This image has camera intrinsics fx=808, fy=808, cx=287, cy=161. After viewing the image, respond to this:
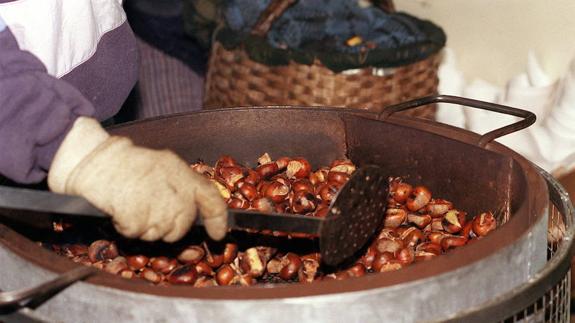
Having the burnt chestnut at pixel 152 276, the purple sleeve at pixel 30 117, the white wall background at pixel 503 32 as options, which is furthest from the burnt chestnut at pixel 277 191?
the white wall background at pixel 503 32

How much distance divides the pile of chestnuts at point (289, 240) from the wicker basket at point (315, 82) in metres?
1.01

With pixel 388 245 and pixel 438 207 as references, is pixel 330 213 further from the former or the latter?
pixel 438 207

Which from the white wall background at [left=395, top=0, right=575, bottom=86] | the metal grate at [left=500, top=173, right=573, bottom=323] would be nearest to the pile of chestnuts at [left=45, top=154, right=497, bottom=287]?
the metal grate at [left=500, top=173, right=573, bottom=323]

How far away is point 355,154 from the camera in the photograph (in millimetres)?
1896

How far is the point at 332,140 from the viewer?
6.31 feet

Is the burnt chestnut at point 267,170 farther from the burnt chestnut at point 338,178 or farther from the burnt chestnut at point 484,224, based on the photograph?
the burnt chestnut at point 484,224

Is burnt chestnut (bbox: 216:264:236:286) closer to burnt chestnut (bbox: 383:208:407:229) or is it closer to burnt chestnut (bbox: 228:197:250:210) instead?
burnt chestnut (bbox: 228:197:250:210)

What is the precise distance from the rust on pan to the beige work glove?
11 cm

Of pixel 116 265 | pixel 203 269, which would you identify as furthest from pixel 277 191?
pixel 116 265

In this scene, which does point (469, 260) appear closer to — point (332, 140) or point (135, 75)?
point (332, 140)

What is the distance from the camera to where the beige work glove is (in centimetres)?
124

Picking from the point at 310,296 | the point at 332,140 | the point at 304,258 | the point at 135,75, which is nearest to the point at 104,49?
the point at 135,75

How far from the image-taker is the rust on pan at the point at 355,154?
1184mm

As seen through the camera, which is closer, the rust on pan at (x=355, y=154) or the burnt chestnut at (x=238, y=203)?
the rust on pan at (x=355, y=154)
